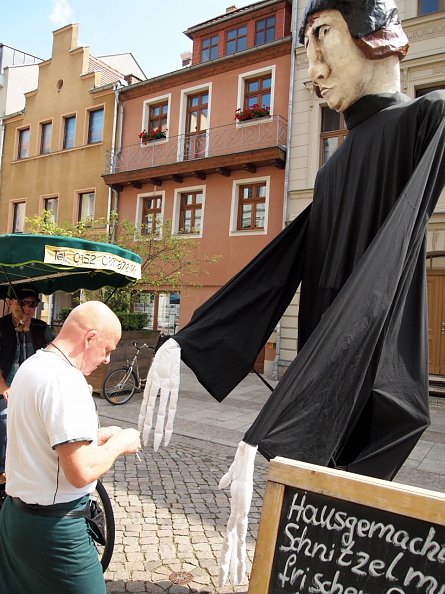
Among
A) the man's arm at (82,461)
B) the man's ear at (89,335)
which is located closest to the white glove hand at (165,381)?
the man's arm at (82,461)

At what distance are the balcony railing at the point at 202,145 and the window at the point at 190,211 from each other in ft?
3.86

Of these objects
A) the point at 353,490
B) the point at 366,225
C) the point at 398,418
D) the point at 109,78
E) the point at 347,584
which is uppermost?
the point at 109,78

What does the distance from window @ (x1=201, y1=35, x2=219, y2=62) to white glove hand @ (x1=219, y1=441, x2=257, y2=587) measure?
17588 mm

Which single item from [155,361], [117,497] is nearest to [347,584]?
[155,361]

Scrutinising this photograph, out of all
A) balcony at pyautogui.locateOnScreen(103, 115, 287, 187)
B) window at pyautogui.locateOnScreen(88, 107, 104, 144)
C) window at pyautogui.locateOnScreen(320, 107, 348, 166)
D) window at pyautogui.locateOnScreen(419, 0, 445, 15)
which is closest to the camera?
window at pyautogui.locateOnScreen(419, 0, 445, 15)

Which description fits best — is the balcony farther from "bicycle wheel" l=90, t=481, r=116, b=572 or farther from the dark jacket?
"bicycle wheel" l=90, t=481, r=116, b=572

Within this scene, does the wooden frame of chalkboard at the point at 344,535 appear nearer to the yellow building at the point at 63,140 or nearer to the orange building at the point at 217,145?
the orange building at the point at 217,145

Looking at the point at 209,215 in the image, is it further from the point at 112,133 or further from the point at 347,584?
the point at 347,584

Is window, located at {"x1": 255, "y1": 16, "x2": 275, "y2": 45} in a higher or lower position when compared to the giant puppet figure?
higher

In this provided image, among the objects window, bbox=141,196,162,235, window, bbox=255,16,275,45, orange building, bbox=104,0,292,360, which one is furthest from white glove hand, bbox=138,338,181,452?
window, bbox=255,16,275,45

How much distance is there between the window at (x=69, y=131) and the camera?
19.6 m

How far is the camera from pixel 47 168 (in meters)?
20.0

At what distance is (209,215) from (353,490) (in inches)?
585

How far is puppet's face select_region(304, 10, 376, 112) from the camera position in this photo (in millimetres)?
A: 1736
